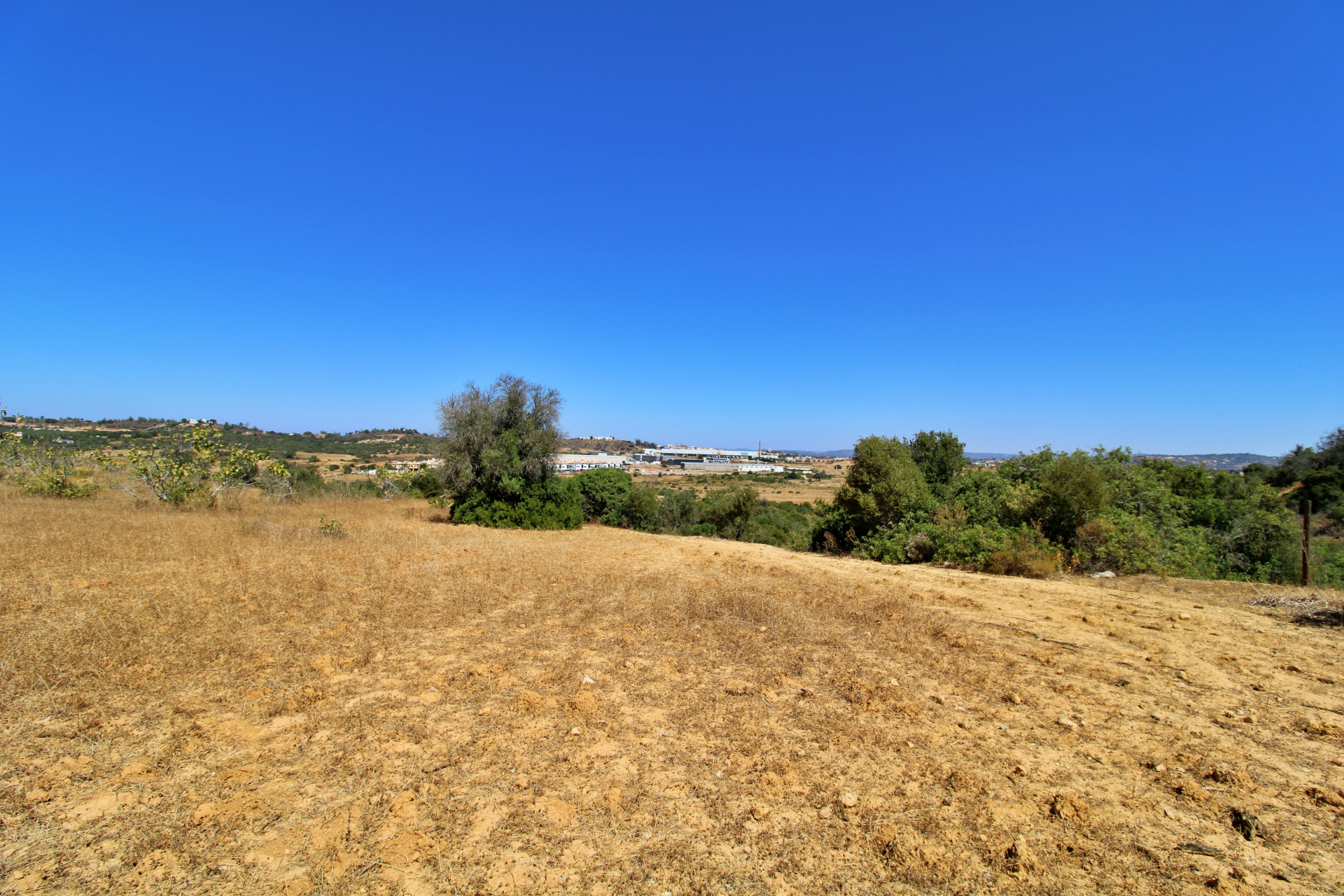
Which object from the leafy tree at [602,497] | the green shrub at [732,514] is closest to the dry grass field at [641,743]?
the leafy tree at [602,497]

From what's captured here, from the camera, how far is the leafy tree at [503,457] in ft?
56.4

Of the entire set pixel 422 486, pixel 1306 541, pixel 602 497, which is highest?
pixel 1306 541

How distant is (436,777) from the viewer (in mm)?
3480

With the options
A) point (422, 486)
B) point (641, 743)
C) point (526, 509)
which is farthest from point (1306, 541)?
point (422, 486)

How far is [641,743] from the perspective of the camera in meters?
3.98

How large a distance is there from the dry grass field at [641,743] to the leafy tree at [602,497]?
1471cm

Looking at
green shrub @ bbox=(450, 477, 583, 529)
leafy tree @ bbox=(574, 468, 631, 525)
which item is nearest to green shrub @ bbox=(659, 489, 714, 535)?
leafy tree @ bbox=(574, 468, 631, 525)

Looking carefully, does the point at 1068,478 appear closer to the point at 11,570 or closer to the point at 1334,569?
the point at 1334,569

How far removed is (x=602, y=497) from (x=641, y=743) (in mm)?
18930

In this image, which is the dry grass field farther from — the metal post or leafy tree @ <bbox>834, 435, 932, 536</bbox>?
leafy tree @ <bbox>834, 435, 932, 536</bbox>

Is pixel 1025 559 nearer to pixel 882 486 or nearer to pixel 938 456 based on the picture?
pixel 882 486

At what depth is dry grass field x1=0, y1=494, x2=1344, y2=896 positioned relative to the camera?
9.18 ft

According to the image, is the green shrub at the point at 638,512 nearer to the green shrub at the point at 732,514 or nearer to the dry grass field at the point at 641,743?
the green shrub at the point at 732,514

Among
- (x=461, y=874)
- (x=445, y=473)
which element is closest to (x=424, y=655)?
(x=461, y=874)
